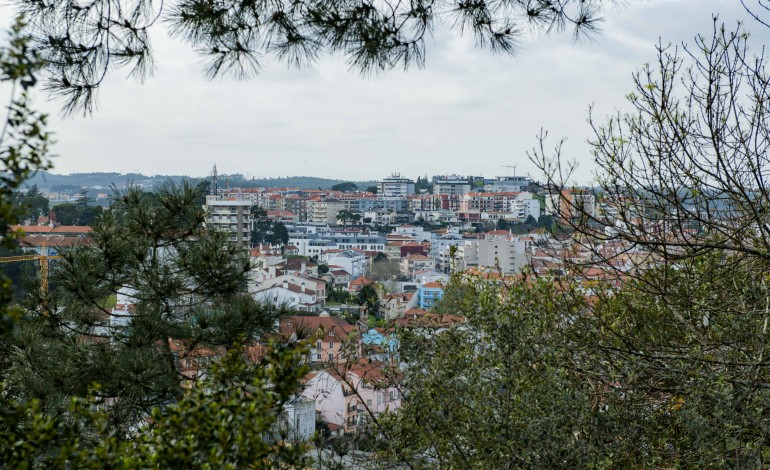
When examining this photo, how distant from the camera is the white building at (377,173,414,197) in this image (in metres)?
82.9

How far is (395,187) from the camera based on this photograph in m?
83.8

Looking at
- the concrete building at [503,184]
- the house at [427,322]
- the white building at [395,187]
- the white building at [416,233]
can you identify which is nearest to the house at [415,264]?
the white building at [416,233]

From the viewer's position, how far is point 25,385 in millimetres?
Result: 3840

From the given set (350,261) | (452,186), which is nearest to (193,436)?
(350,261)

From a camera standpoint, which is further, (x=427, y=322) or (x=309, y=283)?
(x=309, y=283)

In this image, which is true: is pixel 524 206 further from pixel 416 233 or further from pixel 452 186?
pixel 452 186

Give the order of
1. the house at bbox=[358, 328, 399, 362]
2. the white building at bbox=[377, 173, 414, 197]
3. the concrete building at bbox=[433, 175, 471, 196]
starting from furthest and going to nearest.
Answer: the concrete building at bbox=[433, 175, 471, 196] < the white building at bbox=[377, 173, 414, 197] < the house at bbox=[358, 328, 399, 362]

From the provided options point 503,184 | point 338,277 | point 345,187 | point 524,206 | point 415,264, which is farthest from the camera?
point 345,187

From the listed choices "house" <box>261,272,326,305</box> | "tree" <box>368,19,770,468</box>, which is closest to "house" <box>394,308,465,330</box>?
"tree" <box>368,19,770,468</box>

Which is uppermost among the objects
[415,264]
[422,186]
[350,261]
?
[422,186]

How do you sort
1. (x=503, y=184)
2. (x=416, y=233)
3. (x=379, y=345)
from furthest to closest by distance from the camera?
(x=503, y=184), (x=416, y=233), (x=379, y=345)

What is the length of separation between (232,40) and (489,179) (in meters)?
91.4

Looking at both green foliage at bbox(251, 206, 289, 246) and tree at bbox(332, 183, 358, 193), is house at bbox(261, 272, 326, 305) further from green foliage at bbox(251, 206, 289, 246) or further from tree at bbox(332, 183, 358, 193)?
tree at bbox(332, 183, 358, 193)

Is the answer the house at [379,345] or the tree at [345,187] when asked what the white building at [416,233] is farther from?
the house at [379,345]
